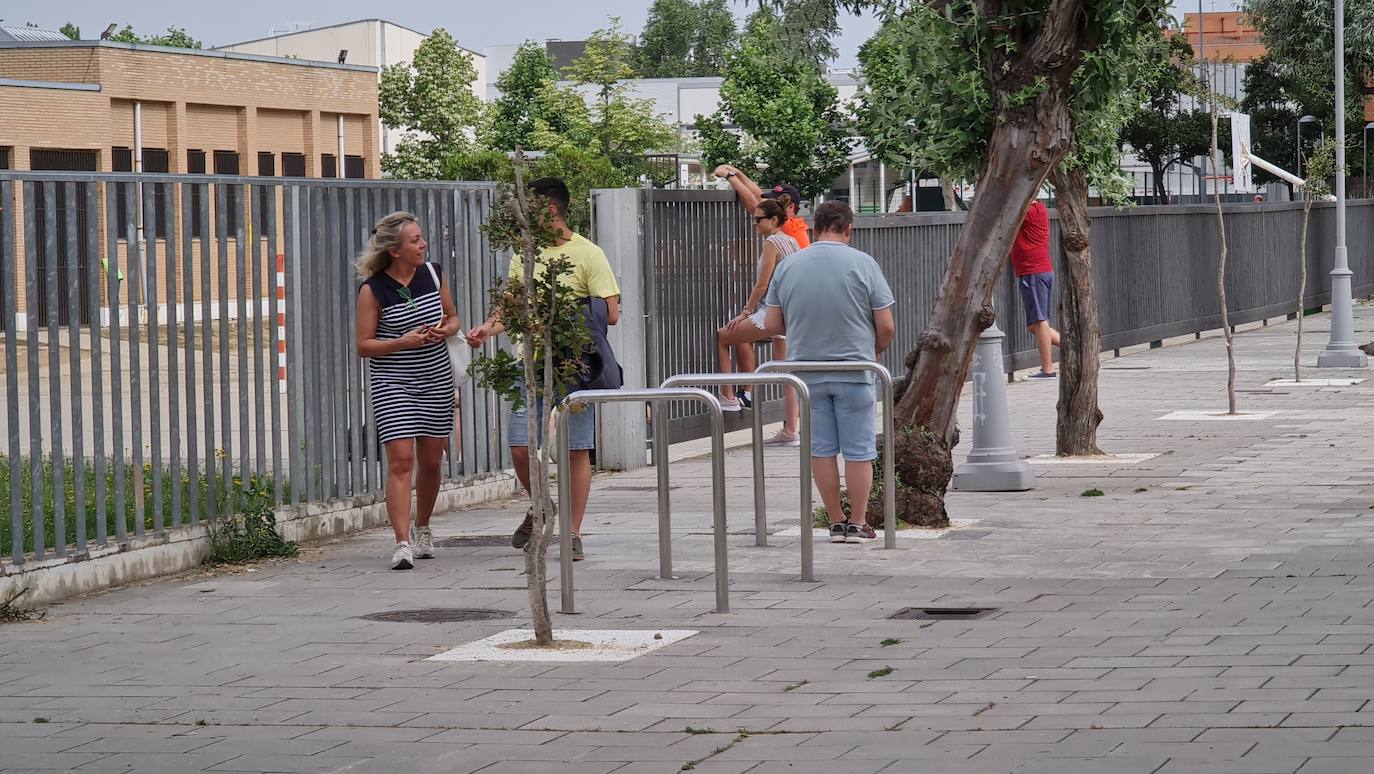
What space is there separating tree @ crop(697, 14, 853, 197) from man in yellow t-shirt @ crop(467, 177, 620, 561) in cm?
7299

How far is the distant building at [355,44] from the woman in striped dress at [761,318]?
264 ft

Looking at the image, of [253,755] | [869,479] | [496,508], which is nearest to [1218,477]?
[869,479]

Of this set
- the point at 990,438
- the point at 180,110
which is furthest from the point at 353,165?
the point at 990,438

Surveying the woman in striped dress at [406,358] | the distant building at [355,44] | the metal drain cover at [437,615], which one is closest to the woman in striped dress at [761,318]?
the woman in striped dress at [406,358]

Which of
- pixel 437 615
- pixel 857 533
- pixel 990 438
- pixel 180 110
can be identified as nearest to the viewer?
pixel 437 615

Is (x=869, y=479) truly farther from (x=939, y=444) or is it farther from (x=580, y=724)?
(x=580, y=724)

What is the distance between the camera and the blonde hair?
1003cm

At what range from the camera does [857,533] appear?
10.4 metres

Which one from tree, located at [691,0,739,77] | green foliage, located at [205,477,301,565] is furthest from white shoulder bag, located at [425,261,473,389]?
tree, located at [691,0,739,77]

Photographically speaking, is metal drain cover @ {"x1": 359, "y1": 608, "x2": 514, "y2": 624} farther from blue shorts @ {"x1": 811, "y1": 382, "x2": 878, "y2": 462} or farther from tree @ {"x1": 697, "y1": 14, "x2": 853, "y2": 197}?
tree @ {"x1": 697, "y1": 14, "x2": 853, "y2": 197}

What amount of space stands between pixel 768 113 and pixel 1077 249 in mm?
71085

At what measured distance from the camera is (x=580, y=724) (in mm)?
6312

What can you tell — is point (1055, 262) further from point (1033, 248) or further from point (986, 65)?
point (986, 65)

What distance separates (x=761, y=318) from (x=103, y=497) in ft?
21.2
